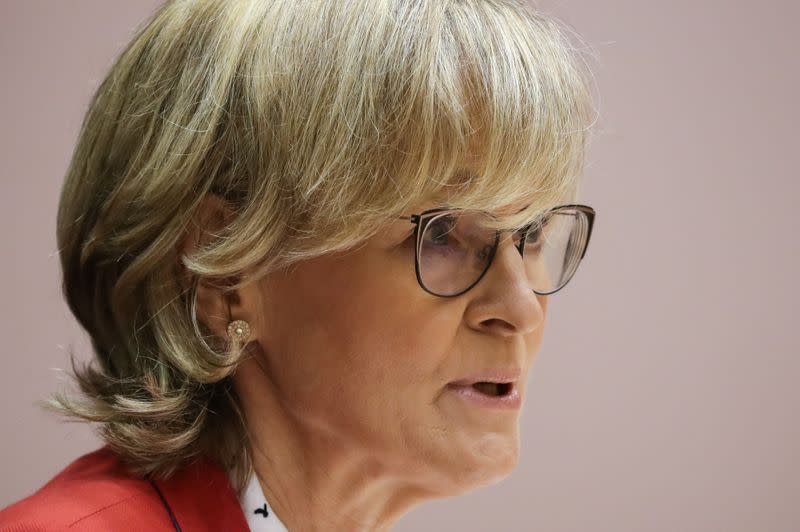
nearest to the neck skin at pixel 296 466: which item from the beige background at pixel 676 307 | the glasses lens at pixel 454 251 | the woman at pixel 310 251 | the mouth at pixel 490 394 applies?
A: the woman at pixel 310 251

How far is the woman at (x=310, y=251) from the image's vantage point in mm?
1231

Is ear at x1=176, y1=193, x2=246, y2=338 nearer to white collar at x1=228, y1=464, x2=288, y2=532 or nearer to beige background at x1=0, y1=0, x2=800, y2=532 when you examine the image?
white collar at x1=228, y1=464, x2=288, y2=532

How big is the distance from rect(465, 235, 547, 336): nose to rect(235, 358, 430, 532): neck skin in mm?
225

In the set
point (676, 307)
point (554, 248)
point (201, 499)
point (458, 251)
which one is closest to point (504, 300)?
point (458, 251)

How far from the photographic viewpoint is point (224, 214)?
1290 millimetres

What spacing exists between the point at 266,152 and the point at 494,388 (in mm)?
389

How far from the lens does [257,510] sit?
1367 mm

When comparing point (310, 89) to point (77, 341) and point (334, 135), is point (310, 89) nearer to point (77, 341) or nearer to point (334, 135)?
point (334, 135)

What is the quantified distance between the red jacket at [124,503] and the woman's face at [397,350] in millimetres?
138

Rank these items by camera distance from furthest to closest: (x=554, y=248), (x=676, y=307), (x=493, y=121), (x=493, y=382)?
(x=676, y=307) < (x=554, y=248) < (x=493, y=382) < (x=493, y=121)

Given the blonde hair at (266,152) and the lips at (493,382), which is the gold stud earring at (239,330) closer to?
the blonde hair at (266,152)

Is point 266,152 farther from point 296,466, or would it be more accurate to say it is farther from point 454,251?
point 296,466

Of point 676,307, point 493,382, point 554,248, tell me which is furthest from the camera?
point 676,307

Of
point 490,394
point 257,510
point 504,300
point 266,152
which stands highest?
point 266,152
